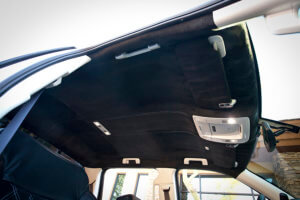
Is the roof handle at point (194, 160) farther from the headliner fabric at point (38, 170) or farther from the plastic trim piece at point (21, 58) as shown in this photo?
the plastic trim piece at point (21, 58)

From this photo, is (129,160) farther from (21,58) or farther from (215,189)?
(215,189)

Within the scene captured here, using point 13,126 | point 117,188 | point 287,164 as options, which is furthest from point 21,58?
point 287,164

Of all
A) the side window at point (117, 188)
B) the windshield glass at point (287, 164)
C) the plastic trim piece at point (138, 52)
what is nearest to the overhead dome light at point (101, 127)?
the plastic trim piece at point (138, 52)

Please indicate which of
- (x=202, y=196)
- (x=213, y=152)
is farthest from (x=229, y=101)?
(x=202, y=196)

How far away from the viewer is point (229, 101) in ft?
3.76

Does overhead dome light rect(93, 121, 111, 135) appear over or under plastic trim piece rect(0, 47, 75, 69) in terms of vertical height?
under

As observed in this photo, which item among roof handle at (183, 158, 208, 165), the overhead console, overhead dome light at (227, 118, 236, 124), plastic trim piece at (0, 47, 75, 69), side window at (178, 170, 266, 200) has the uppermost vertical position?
plastic trim piece at (0, 47, 75, 69)

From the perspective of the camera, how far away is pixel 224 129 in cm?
142

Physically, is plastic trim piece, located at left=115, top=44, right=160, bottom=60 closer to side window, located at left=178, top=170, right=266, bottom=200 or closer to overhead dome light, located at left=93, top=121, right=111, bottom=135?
overhead dome light, located at left=93, top=121, right=111, bottom=135

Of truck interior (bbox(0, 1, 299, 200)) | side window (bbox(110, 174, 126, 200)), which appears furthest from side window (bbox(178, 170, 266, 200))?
truck interior (bbox(0, 1, 299, 200))

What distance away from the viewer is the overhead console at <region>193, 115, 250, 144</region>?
4.28ft

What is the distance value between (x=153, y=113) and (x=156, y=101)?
178 mm

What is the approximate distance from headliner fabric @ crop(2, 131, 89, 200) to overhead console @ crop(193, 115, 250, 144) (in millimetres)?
1357

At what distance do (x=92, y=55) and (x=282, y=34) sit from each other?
1.11 metres
